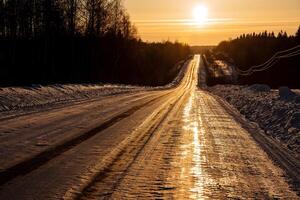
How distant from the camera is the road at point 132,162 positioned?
21.2 ft

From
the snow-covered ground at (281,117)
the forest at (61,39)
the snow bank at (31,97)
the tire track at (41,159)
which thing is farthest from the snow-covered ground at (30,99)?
the forest at (61,39)

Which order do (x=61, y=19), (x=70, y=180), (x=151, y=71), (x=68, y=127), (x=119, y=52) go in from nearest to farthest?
(x=70, y=180) < (x=68, y=127) < (x=61, y=19) < (x=119, y=52) < (x=151, y=71)

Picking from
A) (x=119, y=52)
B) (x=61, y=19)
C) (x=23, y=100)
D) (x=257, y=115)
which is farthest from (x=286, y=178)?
(x=119, y=52)

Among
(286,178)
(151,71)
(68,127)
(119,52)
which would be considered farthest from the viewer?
(151,71)

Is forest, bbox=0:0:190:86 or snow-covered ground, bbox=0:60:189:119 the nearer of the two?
snow-covered ground, bbox=0:60:189:119

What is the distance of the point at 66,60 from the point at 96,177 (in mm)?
56181

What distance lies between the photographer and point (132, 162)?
8.27 metres

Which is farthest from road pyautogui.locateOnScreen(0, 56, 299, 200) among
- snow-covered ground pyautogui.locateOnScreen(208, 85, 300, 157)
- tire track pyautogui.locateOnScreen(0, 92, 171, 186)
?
snow-covered ground pyautogui.locateOnScreen(208, 85, 300, 157)

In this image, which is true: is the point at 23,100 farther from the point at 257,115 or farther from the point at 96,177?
the point at 96,177

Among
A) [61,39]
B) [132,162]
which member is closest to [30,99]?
[132,162]

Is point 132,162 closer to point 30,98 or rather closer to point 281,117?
point 281,117

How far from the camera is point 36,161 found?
8125 millimetres

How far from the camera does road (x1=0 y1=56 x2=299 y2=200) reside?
6.47 meters

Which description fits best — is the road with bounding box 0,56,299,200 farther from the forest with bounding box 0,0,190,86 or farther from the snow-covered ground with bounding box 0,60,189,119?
the forest with bounding box 0,0,190,86
